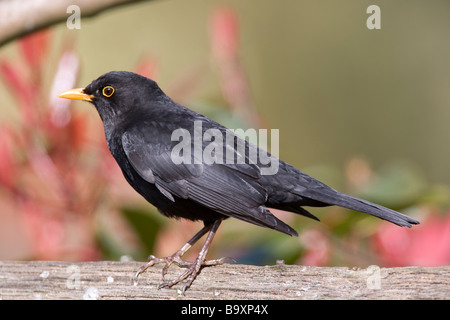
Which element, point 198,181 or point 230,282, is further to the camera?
point 198,181

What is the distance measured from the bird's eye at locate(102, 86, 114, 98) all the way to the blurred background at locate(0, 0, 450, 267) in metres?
0.16

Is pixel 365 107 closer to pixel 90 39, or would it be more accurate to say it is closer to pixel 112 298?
pixel 90 39

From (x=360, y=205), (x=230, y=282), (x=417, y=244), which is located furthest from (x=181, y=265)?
(x=417, y=244)

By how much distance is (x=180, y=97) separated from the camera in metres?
3.93

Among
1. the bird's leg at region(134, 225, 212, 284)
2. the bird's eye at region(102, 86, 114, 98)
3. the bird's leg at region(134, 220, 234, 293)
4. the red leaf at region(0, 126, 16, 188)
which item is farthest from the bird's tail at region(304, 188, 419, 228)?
Answer: the red leaf at region(0, 126, 16, 188)

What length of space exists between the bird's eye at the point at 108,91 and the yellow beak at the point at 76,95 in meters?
0.07

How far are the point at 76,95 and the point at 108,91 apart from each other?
0.65 feet

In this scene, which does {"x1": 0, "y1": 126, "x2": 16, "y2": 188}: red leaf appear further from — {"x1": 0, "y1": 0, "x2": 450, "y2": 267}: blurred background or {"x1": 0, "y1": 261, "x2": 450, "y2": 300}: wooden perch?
{"x1": 0, "y1": 261, "x2": 450, "y2": 300}: wooden perch

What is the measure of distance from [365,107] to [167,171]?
4.98 m

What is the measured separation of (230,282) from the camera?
2.94 metres

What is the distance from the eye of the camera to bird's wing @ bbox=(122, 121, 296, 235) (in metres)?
3.09

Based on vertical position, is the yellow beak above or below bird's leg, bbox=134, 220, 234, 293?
above

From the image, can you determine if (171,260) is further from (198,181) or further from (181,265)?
(198,181)

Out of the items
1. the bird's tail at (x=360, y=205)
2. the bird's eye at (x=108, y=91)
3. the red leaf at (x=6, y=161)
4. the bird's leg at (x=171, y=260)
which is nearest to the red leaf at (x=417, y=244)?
the bird's tail at (x=360, y=205)
